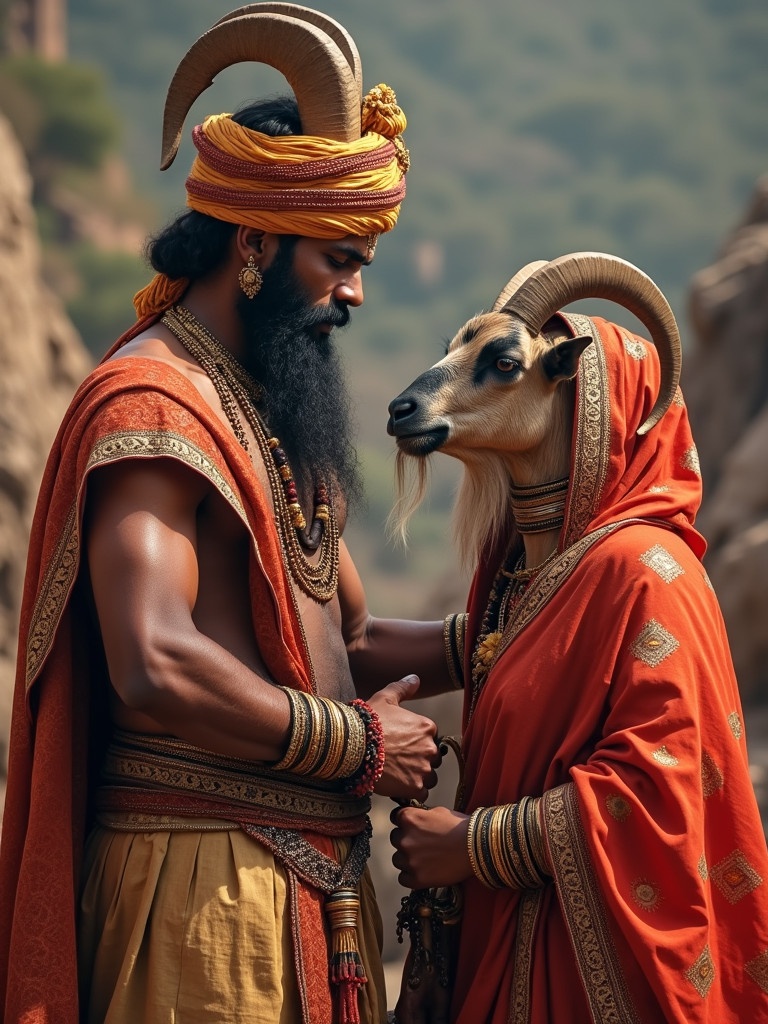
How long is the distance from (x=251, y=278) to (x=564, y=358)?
0.75 metres

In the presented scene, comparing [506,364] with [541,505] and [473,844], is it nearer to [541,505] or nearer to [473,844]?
[541,505]

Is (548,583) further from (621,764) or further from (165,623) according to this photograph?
(165,623)

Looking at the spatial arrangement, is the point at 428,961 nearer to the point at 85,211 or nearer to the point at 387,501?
the point at 85,211

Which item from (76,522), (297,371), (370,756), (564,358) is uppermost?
(297,371)

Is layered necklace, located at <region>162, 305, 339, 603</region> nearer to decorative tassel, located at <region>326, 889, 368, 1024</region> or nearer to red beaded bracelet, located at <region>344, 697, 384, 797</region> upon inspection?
red beaded bracelet, located at <region>344, 697, 384, 797</region>

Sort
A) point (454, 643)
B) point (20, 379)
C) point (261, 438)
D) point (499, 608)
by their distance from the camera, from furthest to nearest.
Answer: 1. point (20, 379)
2. point (454, 643)
3. point (499, 608)
4. point (261, 438)

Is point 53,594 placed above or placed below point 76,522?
below

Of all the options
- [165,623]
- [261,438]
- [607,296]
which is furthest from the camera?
[261,438]

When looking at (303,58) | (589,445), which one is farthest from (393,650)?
(303,58)

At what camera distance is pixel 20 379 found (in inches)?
428

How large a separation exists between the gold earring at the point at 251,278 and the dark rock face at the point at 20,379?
257 inches

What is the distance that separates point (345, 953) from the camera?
128 inches

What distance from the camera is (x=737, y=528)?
8547 mm

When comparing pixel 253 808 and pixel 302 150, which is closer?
pixel 253 808
